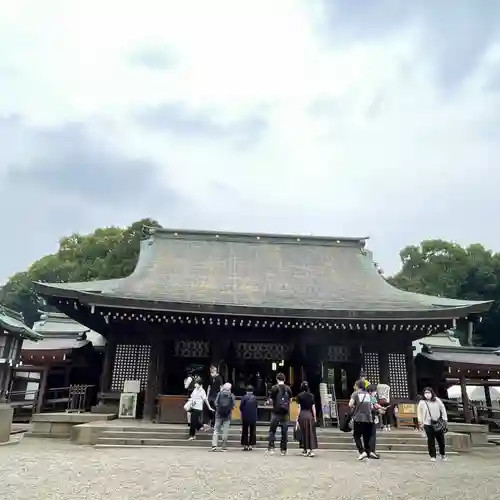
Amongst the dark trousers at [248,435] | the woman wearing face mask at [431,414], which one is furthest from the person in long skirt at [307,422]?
the woman wearing face mask at [431,414]

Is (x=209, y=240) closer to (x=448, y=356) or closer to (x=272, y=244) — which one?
(x=272, y=244)

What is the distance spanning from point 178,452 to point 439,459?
18.2 ft

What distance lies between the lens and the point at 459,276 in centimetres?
4038

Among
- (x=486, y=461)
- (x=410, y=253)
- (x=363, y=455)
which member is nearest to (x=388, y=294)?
(x=486, y=461)

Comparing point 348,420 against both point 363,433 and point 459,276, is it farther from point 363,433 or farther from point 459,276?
point 459,276

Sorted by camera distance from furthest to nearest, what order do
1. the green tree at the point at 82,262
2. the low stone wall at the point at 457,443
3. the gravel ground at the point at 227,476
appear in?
the green tree at the point at 82,262 → the low stone wall at the point at 457,443 → the gravel ground at the point at 227,476

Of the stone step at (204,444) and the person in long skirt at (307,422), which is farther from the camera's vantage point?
the stone step at (204,444)

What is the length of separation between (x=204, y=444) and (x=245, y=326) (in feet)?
13.7

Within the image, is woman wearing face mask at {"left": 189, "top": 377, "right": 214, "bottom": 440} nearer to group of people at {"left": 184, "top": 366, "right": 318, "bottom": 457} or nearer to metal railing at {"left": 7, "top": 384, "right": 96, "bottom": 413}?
group of people at {"left": 184, "top": 366, "right": 318, "bottom": 457}

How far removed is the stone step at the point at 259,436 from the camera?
11.3 m

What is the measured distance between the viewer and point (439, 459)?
9.77 meters

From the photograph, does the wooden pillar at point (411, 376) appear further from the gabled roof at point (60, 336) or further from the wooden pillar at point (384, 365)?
the gabled roof at point (60, 336)

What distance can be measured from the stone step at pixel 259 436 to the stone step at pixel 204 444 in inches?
5.0

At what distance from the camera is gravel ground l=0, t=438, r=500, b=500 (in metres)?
5.80
